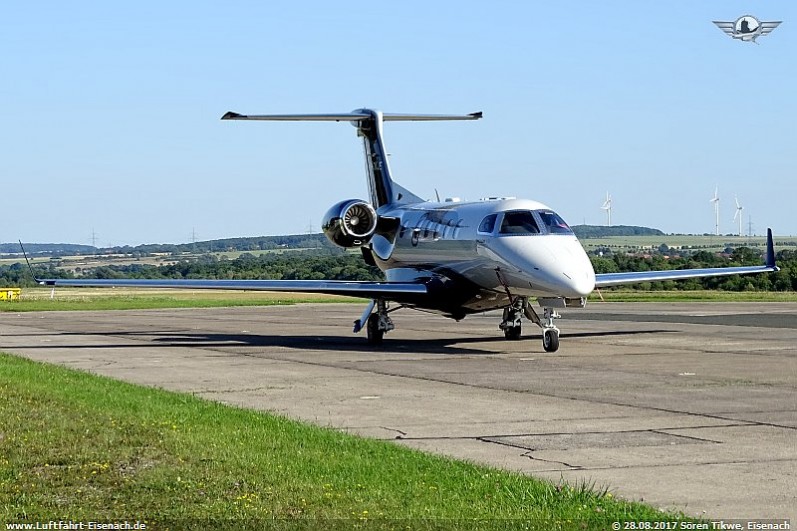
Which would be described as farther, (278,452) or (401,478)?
(278,452)

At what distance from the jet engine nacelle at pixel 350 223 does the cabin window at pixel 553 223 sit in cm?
567

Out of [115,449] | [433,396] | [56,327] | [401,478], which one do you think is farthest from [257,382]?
[56,327]

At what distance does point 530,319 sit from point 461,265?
2046 mm

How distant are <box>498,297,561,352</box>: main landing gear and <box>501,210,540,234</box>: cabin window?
184 centimetres

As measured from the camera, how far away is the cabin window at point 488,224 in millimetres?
27203

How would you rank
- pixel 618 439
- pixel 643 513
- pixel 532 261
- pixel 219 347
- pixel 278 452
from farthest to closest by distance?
1. pixel 219 347
2. pixel 532 261
3. pixel 618 439
4. pixel 278 452
5. pixel 643 513

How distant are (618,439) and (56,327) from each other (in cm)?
3201

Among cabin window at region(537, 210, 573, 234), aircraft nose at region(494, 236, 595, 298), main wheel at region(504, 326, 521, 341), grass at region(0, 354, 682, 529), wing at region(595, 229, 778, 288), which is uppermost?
cabin window at region(537, 210, 573, 234)

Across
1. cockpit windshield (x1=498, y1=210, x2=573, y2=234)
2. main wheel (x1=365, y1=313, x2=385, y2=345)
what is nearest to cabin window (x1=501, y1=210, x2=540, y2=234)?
cockpit windshield (x1=498, y1=210, x2=573, y2=234)

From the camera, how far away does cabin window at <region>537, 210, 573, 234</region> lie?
26.3 meters

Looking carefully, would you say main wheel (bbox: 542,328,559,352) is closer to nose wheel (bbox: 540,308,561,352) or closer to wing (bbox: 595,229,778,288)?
nose wheel (bbox: 540,308,561,352)

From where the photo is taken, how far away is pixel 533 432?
13.4 meters

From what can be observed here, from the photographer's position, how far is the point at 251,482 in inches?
393

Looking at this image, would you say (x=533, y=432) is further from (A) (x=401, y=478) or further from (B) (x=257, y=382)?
(B) (x=257, y=382)
